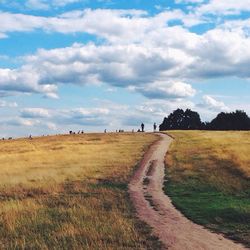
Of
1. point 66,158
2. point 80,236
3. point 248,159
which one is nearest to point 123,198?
point 80,236

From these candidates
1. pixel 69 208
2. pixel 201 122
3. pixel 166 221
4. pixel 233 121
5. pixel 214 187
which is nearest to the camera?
pixel 166 221

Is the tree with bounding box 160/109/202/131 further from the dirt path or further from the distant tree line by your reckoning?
the dirt path

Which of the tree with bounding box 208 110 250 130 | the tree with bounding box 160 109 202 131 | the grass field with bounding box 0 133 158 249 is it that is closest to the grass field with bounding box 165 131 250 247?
the grass field with bounding box 0 133 158 249

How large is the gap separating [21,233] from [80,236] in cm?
299

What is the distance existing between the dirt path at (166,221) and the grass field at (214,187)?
2.01 feet

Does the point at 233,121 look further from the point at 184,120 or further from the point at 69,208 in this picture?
the point at 69,208

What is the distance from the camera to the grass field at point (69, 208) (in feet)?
62.7

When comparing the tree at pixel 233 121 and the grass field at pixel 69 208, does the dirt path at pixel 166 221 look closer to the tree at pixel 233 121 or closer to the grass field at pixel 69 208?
the grass field at pixel 69 208

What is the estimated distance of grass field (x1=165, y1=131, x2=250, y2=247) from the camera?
75.4ft

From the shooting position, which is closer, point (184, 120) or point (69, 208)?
point (69, 208)

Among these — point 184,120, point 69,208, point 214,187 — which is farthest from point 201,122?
point 69,208

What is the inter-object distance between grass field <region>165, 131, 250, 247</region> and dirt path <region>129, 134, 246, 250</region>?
0.61 metres

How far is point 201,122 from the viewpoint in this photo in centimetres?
15875

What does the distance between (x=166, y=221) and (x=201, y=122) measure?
13799 cm
